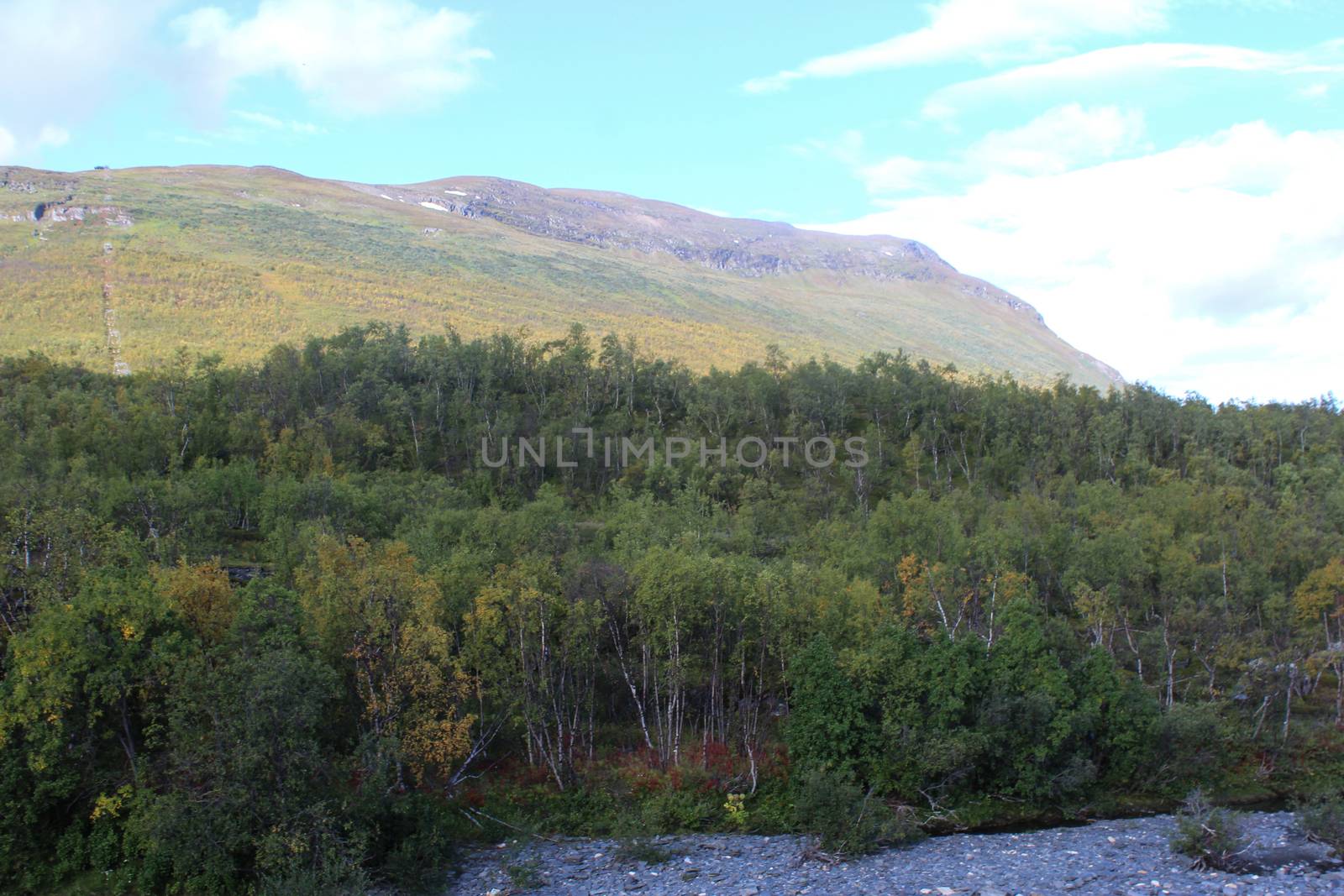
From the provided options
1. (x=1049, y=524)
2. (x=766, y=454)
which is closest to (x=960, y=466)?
Answer: (x=766, y=454)

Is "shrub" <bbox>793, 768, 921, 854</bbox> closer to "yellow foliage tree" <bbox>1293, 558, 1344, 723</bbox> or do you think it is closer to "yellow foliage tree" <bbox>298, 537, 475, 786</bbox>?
"yellow foliage tree" <bbox>298, 537, 475, 786</bbox>

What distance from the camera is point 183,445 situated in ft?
253

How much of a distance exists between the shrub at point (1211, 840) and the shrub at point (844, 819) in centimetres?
974

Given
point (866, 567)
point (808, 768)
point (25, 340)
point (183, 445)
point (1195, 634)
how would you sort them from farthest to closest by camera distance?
point (25, 340) → point (183, 445) → point (866, 567) → point (1195, 634) → point (808, 768)

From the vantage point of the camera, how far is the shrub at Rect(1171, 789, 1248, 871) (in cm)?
3375

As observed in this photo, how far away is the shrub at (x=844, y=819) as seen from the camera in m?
35.7

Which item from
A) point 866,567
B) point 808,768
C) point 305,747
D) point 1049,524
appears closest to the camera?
point 305,747

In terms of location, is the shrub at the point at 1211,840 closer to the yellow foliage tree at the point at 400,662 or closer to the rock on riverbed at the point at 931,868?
the rock on riverbed at the point at 931,868

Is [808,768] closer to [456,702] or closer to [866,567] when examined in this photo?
[456,702]

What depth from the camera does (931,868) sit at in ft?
111

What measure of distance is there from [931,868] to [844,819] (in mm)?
3545

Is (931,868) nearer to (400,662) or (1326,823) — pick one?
(1326,823)

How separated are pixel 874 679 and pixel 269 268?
15513 cm

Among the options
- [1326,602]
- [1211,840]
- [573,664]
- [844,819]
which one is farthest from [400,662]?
[1326,602]
